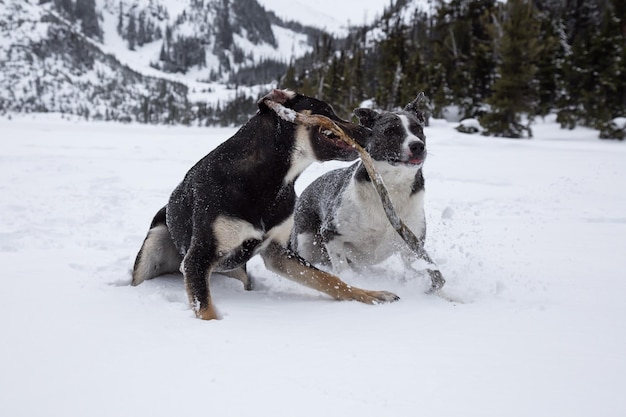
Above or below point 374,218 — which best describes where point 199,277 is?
below

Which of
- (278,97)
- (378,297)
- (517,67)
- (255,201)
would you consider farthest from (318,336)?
(517,67)

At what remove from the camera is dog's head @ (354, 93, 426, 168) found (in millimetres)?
4348

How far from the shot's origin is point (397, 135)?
461cm

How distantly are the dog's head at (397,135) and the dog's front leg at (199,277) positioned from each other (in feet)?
7.17

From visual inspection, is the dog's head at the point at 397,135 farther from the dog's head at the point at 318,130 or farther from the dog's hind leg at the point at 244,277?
the dog's hind leg at the point at 244,277

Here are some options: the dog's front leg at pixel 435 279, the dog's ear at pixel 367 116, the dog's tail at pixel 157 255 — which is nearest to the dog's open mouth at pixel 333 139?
the dog's front leg at pixel 435 279

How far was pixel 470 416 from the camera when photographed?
176 cm

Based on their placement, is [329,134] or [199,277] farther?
[329,134]

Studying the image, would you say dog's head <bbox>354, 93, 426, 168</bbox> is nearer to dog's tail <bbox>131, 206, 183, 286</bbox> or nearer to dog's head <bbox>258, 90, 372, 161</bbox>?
dog's head <bbox>258, 90, 372, 161</bbox>

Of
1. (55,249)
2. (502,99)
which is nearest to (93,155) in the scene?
(55,249)

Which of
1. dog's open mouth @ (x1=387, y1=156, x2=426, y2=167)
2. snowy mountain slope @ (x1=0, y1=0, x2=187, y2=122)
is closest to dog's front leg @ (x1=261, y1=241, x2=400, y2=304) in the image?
dog's open mouth @ (x1=387, y1=156, x2=426, y2=167)

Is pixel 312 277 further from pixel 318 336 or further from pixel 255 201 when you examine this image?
pixel 318 336

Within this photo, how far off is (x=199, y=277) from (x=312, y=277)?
0.95 metres

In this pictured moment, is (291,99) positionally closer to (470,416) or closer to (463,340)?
(463,340)
